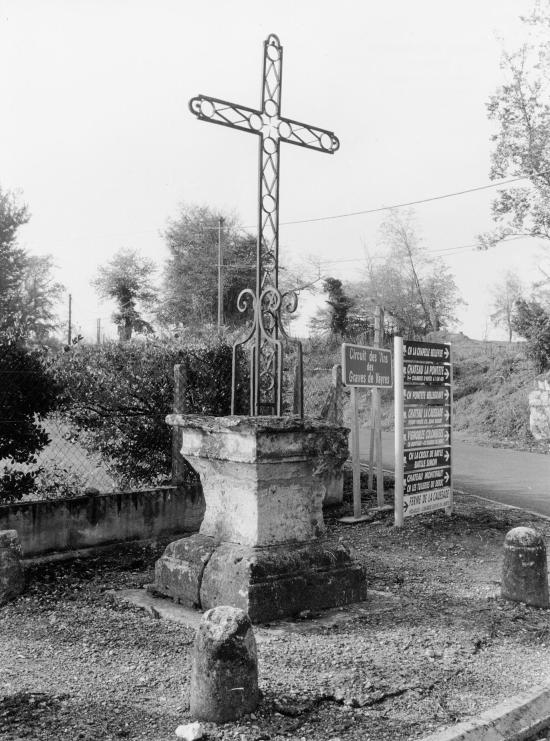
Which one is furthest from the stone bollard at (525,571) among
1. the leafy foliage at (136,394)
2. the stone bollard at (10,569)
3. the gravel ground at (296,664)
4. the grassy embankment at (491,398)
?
the grassy embankment at (491,398)

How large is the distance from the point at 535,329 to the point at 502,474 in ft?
31.6

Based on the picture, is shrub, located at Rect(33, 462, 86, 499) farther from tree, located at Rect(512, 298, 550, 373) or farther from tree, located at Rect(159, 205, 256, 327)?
tree, located at Rect(159, 205, 256, 327)

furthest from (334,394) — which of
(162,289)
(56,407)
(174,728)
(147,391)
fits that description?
(162,289)

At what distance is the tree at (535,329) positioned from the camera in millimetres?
22516

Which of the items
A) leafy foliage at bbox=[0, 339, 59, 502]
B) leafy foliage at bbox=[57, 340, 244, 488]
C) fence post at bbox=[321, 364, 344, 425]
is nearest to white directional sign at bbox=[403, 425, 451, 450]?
fence post at bbox=[321, 364, 344, 425]

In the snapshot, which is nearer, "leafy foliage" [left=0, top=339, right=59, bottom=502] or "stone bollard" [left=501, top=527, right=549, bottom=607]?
"stone bollard" [left=501, top=527, right=549, bottom=607]

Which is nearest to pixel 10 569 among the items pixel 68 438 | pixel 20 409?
pixel 20 409

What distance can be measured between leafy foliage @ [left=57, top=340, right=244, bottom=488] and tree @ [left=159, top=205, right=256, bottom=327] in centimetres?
3264

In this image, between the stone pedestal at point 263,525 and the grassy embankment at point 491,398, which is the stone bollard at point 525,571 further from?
the grassy embankment at point 491,398

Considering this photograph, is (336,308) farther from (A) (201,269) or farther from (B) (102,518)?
(B) (102,518)

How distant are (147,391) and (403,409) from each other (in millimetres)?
3292

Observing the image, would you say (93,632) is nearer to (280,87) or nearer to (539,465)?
(280,87)

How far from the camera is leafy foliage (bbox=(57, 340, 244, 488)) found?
9.04 metres

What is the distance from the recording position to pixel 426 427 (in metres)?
9.66
